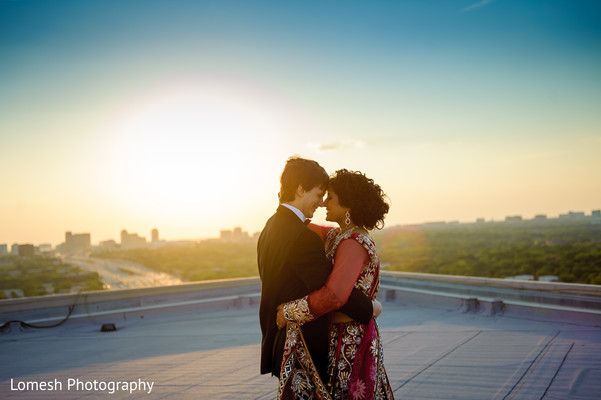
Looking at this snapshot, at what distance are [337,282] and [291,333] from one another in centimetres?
37

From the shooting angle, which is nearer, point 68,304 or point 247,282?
point 68,304

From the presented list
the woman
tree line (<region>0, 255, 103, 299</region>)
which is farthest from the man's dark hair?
tree line (<region>0, 255, 103, 299</region>)

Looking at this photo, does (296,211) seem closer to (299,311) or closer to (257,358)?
(299,311)

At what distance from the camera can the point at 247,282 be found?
919 centimetres

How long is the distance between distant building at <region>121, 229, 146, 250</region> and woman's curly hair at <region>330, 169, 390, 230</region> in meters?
80.7

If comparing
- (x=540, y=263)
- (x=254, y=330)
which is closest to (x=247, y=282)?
(x=254, y=330)

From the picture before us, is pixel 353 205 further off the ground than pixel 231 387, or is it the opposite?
pixel 353 205

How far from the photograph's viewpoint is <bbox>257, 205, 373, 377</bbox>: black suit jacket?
2078 mm

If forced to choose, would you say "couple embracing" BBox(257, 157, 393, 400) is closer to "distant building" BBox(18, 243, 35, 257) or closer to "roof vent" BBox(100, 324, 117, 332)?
"roof vent" BBox(100, 324, 117, 332)

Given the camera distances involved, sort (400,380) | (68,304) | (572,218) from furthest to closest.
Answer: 1. (572,218)
2. (68,304)
3. (400,380)

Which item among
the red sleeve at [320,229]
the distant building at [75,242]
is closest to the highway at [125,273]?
the distant building at [75,242]

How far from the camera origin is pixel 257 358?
4.90 m

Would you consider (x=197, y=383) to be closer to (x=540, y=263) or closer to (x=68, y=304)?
(x=68, y=304)

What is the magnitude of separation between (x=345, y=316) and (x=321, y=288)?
0.31 metres
